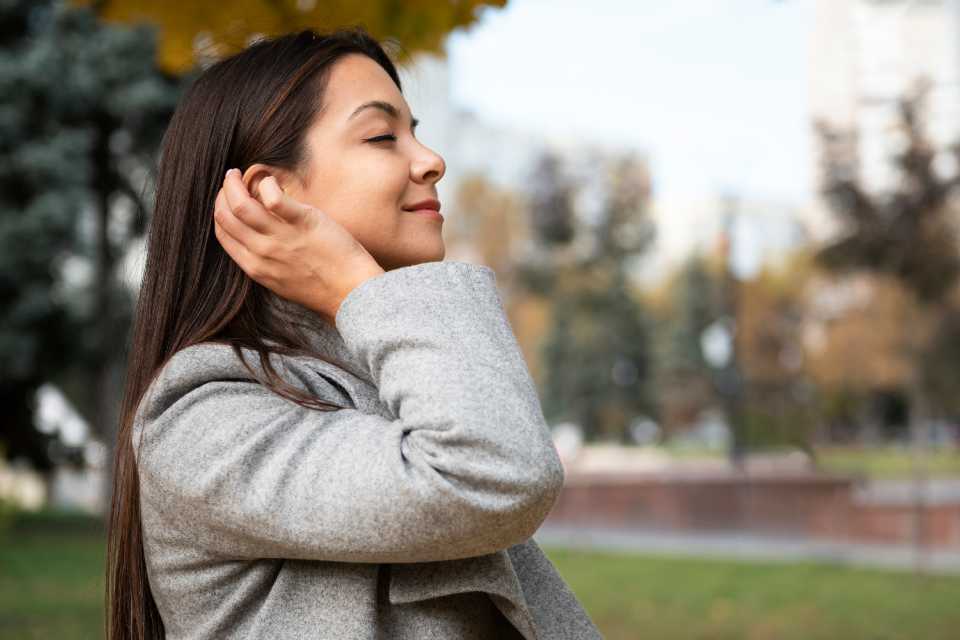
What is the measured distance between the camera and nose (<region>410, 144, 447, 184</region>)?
1.32m

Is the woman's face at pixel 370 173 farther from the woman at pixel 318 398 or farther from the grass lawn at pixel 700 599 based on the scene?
the grass lawn at pixel 700 599

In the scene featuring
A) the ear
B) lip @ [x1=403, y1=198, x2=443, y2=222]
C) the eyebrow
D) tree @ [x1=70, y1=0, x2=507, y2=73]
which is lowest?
lip @ [x1=403, y1=198, x2=443, y2=222]

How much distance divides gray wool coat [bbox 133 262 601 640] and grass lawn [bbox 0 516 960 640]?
249 inches

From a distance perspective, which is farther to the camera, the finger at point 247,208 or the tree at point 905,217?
the tree at point 905,217

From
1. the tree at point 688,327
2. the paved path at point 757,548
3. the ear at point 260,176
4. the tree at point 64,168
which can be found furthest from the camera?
the tree at point 688,327

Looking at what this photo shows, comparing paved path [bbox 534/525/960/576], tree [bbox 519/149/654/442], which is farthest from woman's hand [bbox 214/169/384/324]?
tree [bbox 519/149/654/442]

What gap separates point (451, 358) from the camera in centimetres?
109

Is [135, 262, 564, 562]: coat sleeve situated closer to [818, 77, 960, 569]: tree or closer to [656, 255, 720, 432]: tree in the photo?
[818, 77, 960, 569]: tree

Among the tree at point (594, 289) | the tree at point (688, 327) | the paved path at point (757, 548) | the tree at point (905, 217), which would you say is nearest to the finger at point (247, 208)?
the paved path at point (757, 548)

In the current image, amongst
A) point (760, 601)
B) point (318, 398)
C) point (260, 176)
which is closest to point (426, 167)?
point (260, 176)

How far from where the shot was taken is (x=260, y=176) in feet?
4.25

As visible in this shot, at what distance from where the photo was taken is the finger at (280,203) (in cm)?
119

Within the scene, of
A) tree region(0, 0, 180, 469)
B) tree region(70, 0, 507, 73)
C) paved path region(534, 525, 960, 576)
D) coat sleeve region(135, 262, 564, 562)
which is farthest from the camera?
tree region(0, 0, 180, 469)

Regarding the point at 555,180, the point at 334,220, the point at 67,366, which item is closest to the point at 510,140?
the point at 555,180
